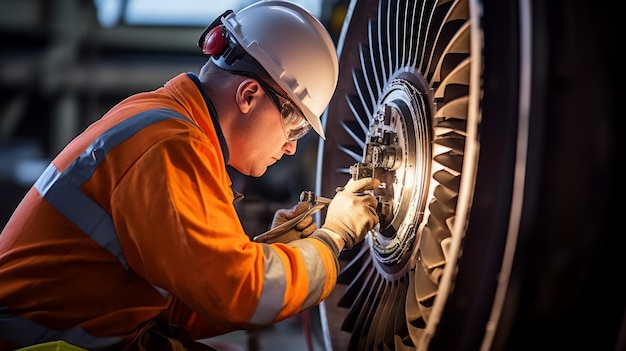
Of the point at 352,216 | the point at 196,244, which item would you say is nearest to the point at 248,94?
the point at 352,216

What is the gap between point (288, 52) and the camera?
189 centimetres

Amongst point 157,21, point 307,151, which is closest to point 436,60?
point 307,151

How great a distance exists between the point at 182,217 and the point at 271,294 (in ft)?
0.86

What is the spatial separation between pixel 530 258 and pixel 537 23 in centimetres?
39

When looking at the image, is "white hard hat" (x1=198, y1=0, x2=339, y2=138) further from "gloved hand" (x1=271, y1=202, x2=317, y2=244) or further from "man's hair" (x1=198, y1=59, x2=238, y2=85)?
"gloved hand" (x1=271, y1=202, x2=317, y2=244)

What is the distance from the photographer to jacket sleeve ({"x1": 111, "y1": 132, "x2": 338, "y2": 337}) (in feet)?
4.99

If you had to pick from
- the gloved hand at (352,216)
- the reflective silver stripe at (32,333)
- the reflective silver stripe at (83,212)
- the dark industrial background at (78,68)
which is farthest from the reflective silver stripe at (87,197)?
the dark industrial background at (78,68)

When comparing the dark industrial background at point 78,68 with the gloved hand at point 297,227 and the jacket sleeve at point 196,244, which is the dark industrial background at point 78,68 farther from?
the jacket sleeve at point 196,244

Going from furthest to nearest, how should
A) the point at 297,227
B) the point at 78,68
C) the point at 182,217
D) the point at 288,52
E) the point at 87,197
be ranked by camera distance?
the point at 78,68 < the point at 297,227 < the point at 288,52 < the point at 87,197 < the point at 182,217

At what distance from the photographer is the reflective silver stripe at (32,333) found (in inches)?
66.4

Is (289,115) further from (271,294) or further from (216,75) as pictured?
(271,294)

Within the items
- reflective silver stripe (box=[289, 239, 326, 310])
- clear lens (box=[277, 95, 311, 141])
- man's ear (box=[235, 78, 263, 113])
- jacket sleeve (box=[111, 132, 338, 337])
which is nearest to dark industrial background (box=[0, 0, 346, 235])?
clear lens (box=[277, 95, 311, 141])

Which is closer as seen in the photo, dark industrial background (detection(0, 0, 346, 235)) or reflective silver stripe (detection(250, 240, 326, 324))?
reflective silver stripe (detection(250, 240, 326, 324))

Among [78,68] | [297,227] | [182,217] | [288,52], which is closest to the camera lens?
[182,217]
